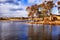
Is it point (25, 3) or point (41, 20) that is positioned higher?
point (25, 3)

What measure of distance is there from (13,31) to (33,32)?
0.43 metres

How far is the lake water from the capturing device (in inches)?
107

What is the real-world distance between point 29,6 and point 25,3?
0.36 feet

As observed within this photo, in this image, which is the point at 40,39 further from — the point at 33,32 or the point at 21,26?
the point at 21,26

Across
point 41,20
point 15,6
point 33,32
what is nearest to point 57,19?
point 41,20

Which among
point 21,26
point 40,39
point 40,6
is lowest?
point 40,39

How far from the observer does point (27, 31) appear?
287 centimetres

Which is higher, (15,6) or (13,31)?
(15,6)

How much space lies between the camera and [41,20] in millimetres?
2994

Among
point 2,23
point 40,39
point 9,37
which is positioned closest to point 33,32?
point 40,39

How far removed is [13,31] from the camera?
2844 mm

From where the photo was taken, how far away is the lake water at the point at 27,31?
8.89 feet

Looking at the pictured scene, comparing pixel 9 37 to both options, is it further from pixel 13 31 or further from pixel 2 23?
pixel 2 23

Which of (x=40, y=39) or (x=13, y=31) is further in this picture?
(x=13, y=31)
